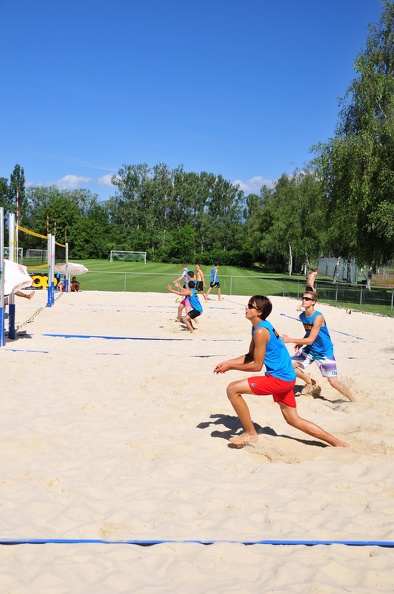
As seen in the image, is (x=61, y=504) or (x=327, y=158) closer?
(x=61, y=504)

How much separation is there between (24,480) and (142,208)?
8468 cm

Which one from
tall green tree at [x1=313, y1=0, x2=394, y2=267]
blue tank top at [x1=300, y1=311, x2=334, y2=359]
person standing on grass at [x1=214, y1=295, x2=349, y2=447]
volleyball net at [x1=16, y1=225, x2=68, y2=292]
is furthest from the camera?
tall green tree at [x1=313, y1=0, x2=394, y2=267]

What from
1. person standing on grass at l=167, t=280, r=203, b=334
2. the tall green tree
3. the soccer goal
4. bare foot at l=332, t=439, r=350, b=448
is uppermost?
the tall green tree

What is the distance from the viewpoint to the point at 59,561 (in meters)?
3.09

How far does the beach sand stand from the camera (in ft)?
9.93

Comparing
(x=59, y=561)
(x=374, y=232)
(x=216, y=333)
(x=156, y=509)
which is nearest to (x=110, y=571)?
(x=59, y=561)

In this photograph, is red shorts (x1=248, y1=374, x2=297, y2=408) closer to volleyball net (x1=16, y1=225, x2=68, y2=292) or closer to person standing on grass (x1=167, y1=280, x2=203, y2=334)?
person standing on grass (x1=167, y1=280, x2=203, y2=334)

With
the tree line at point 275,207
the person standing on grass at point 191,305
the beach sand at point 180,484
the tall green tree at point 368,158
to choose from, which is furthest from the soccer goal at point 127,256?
the beach sand at point 180,484

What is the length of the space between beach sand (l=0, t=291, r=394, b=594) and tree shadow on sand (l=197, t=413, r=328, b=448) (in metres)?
0.03

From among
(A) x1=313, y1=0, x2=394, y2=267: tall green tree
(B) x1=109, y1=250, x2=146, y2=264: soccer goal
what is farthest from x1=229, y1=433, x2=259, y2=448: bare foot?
(B) x1=109, y1=250, x2=146, y2=264: soccer goal

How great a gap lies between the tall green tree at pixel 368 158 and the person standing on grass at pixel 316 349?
16745 mm

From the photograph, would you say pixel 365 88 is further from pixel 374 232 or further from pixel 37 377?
pixel 37 377

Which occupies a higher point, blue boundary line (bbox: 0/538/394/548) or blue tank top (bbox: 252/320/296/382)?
blue tank top (bbox: 252/320/296/382)

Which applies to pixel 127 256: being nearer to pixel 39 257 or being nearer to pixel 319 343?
pixel 39 257
